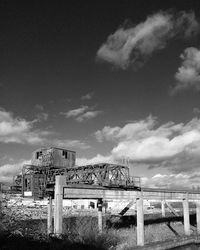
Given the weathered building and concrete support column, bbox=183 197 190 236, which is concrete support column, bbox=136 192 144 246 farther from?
the weathered building

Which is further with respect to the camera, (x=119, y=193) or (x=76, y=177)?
(x=76, y=177)

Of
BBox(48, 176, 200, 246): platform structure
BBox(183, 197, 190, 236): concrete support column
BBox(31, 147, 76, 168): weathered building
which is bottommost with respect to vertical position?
BBox(183, 197, 190, 236): concrete support column

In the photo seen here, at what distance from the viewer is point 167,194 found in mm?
19656

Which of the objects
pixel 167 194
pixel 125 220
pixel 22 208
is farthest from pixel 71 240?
pixel 125 220

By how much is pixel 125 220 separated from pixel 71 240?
45.6 ft

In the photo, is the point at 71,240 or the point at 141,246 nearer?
the point at 71,240

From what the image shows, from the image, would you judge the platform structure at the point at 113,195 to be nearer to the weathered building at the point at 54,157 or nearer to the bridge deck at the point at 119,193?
the bridge deck at the point at 119,193

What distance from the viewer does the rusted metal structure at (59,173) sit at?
29.8 metres

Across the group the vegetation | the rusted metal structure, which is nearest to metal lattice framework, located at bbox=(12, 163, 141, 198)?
the rusted metal structure

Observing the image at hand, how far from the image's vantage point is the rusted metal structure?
97.9 feet

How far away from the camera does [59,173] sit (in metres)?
36.9

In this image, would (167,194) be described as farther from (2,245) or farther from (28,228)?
(2,245)

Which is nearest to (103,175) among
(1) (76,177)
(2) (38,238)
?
(1) (76,177)

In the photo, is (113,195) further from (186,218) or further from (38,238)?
(186,218)
